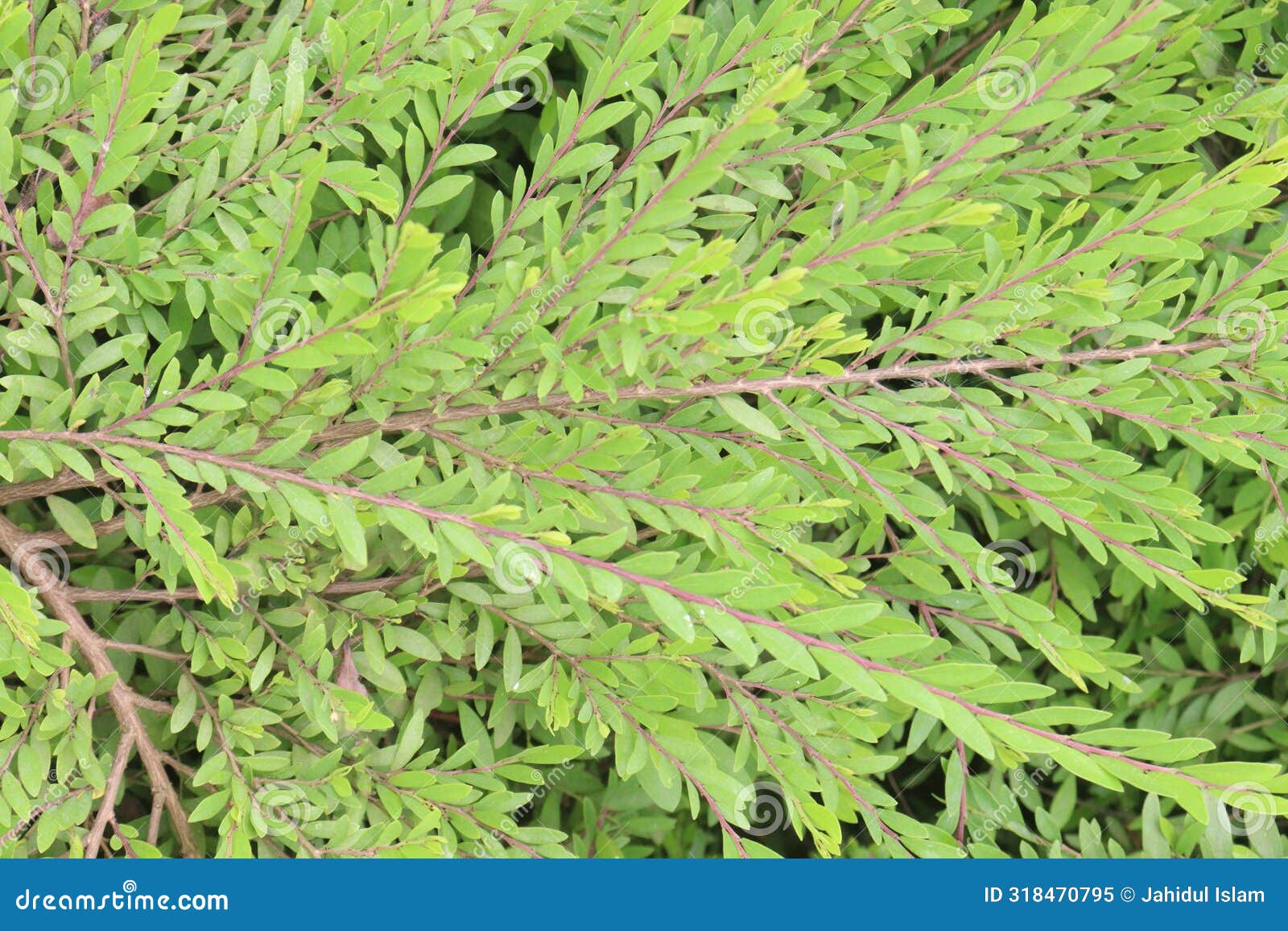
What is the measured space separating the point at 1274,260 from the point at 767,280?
0.70 metres

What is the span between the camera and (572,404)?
1.12 metres

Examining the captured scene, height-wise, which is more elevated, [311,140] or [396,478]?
[311,140]

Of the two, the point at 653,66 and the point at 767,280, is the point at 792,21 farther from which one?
the point at 767,280

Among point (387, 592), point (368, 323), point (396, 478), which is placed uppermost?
point (368, 323)

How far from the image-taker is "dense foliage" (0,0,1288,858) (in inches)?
37.7

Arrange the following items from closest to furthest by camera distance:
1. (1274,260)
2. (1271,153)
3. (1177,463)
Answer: (1271,153) → (1274,260) → (1177,463)

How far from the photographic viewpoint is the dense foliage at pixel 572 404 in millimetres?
957

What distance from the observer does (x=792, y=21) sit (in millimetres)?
1083

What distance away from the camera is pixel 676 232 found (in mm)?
1123

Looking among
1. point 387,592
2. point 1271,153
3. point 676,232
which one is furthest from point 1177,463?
point 387,592

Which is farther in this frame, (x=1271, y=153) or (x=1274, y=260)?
(x=1274, y=260)

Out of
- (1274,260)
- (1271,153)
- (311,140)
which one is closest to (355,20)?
(311,140)

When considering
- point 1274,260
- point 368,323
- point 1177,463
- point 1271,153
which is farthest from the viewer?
point 1177,463

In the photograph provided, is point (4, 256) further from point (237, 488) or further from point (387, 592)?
point (387, 592)
